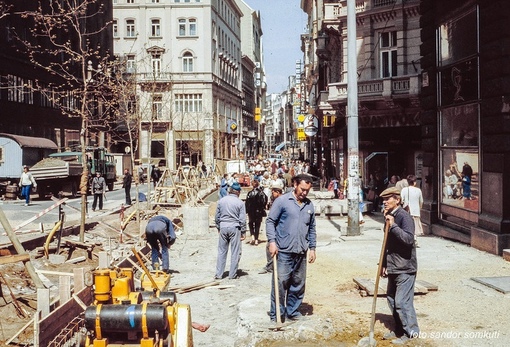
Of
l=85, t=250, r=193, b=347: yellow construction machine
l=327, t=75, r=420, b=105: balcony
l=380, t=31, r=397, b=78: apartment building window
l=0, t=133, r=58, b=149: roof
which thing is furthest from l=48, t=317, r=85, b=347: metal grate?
l=0, t=133, r=58, b=149: roof

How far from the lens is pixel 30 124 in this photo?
4194 cm

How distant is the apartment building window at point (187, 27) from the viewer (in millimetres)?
63562

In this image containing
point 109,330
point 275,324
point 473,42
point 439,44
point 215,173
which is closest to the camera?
point 109,330

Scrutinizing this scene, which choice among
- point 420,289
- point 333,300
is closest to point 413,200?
point 420,289

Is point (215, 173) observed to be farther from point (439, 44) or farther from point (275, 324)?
point (275, 324)

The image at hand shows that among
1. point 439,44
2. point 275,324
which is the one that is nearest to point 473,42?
point 439,44

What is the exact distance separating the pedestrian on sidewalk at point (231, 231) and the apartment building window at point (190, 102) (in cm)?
5157

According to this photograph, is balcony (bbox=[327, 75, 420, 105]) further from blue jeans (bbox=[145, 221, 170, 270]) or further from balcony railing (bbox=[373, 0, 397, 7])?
blue jeans (bbox=[145, 221, 170, 270])

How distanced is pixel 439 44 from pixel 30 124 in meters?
33.4

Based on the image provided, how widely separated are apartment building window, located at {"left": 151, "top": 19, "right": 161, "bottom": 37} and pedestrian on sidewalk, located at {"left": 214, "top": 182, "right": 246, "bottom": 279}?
183ft

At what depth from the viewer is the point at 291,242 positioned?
7.58 metres

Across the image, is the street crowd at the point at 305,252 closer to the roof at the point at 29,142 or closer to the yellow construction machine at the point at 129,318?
the yellow construction machine at the point at 129,318

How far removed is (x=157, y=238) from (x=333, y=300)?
3.46 metres

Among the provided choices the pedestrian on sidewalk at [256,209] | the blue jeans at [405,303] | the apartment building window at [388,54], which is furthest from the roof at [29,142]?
the blue jeans at [405,303]
